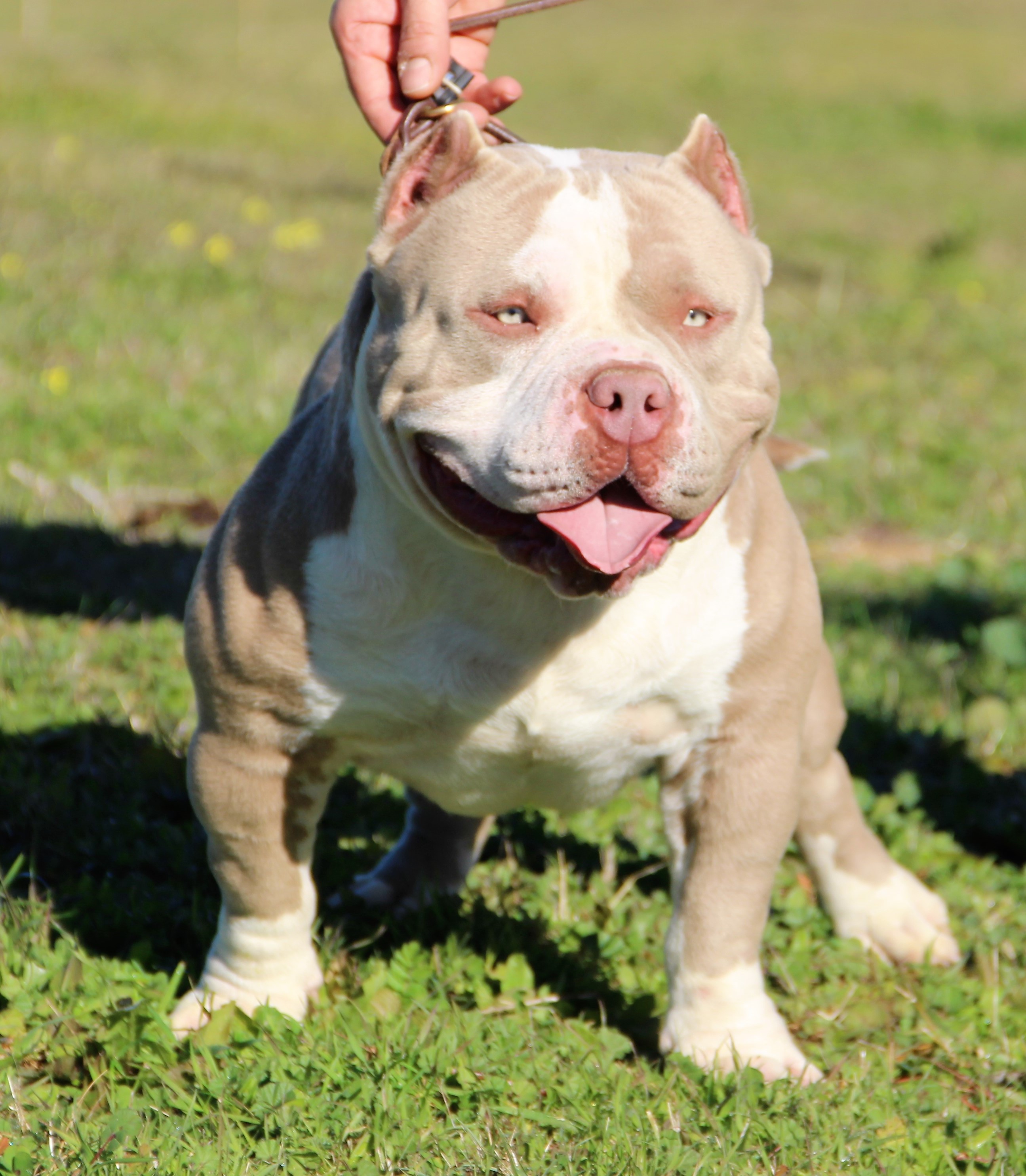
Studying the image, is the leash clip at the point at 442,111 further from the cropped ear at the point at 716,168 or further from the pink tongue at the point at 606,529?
the pink tongue at the point at 606,529

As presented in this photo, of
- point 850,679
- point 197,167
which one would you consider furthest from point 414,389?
point 197,167

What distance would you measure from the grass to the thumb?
159 centimetres

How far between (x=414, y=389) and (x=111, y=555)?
269 cm

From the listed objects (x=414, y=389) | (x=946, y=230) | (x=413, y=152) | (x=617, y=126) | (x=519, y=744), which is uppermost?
(x=413, y=152)

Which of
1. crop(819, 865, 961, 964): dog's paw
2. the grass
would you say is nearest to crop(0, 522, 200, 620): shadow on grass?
the grass

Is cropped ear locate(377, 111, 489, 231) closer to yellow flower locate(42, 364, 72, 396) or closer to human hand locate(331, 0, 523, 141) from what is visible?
human hand locate(331, 0, 523, 141)

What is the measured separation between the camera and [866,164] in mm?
15617

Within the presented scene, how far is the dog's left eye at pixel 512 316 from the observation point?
2.05 metres

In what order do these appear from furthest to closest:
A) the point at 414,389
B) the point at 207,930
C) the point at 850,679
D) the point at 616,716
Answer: the point at 850,679 → the point at 207,930 → the point at 616,716 → the point at 414,389

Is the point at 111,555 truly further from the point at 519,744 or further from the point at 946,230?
the point at 946,230

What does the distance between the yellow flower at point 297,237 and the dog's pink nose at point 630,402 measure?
6.14 meters

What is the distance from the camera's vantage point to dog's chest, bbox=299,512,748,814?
232 centimetres

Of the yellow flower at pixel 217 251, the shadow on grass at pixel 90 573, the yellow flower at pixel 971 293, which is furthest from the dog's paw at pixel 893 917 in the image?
the yellow flower at pixel 971 293

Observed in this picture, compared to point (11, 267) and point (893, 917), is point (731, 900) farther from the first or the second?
point (11, 267)
